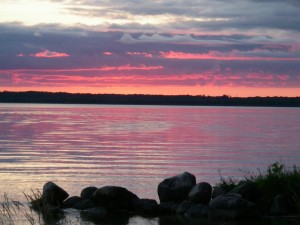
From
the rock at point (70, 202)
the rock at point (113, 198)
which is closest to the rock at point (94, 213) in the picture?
the rock at point (113, 198)

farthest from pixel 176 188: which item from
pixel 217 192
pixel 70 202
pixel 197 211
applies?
A: pixel 70 202

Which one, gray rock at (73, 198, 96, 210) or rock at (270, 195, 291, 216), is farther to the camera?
gray rock at (73, 198, 96, 210)

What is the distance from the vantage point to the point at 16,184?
29.5 metres

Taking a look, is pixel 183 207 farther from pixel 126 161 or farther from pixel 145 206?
pixel 126 161

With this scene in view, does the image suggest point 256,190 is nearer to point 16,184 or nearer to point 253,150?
point 16,184

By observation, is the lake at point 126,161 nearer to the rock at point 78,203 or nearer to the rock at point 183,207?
the rock at point 183,207

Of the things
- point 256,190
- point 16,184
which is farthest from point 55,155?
point 256,190

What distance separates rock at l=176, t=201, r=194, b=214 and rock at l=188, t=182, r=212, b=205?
0.90ft

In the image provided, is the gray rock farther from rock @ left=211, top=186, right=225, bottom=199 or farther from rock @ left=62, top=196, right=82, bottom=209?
rock @ left=211, top=186, right=225, bottom=199

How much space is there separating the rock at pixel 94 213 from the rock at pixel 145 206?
1.22m

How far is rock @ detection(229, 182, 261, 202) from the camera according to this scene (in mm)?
21609

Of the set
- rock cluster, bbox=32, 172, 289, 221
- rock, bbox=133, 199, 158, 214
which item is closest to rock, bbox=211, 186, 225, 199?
rock cluster, bbox=32, 172, 289, 221

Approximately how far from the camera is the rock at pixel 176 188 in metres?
23.5

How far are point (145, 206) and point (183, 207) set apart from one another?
1541 millimetres
